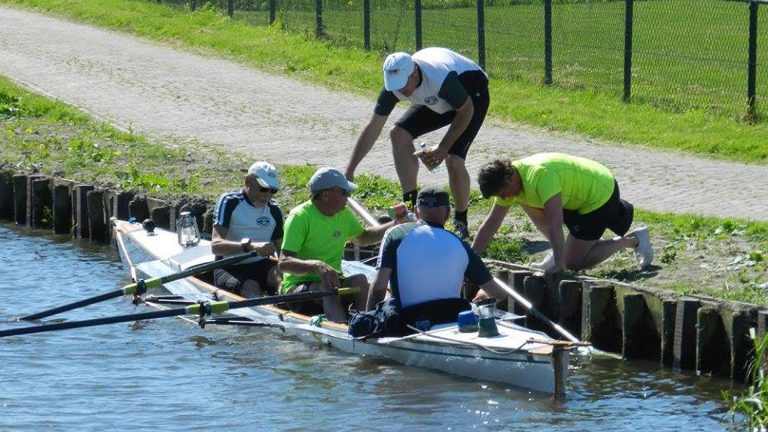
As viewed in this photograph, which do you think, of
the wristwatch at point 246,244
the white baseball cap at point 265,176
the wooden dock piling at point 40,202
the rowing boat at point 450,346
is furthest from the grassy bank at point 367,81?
the wristwatch at point 246,244

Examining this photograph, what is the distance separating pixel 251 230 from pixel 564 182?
281cm

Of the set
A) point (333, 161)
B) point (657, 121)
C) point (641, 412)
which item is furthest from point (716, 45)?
point (641, 412)

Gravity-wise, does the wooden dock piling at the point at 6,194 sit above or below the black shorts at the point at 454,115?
below

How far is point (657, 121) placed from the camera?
840 inches

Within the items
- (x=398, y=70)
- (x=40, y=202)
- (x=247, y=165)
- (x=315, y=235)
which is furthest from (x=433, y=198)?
(x=40, y=202)

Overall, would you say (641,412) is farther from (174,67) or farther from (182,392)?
(174,67)

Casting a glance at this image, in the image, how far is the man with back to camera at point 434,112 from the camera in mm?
14211

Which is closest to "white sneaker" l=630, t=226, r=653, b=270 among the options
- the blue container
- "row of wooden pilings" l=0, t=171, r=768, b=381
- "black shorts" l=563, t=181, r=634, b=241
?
"black shorts" l=563, t=181, r=634, b=241

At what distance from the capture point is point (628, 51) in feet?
73.2

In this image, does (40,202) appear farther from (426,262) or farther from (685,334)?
(685,334)

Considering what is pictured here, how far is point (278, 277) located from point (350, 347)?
4.56 ft

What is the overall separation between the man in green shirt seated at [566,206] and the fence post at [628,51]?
8801 mm

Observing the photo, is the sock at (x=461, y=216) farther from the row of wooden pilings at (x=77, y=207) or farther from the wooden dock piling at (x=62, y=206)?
the wooden dock piling at (x=62, y=206)

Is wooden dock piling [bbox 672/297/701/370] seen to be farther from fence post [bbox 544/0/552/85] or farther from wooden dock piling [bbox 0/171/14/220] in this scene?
fence post [bbox 544/0/552/85]
